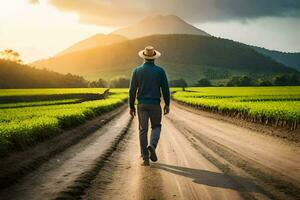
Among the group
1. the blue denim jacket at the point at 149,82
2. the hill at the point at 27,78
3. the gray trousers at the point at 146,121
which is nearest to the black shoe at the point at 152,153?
the gray trousers at the point at 146,121

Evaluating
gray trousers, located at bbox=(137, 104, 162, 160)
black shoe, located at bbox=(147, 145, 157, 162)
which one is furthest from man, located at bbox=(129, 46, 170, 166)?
black shoe, located at bbox=(147, 145, 157, 162)

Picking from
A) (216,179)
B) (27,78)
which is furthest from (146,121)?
(27,78)

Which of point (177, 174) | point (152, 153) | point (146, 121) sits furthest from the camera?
point (146, 121)

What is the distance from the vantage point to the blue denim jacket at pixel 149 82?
11.2 m

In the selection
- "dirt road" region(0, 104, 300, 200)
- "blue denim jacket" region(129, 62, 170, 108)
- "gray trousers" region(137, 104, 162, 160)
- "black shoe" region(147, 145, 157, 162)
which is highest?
"blue denim jacket" region(129, 62, 170, 108)

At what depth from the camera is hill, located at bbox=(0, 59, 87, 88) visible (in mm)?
97375

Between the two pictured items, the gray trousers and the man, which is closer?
the gray trousers

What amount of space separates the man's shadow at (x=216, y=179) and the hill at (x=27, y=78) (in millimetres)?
89755

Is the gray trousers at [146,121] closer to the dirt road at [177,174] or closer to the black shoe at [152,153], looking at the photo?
the black shoe at [152,153]

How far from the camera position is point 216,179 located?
8414mm

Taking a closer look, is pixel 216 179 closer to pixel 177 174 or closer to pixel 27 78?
pixel 177 174

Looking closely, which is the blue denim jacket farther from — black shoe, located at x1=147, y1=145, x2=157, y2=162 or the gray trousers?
black shoe, located at x1=147, y1=145, x2=157, y2=162

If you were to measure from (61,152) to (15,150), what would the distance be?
1335 mm

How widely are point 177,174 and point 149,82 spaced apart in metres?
3.00
